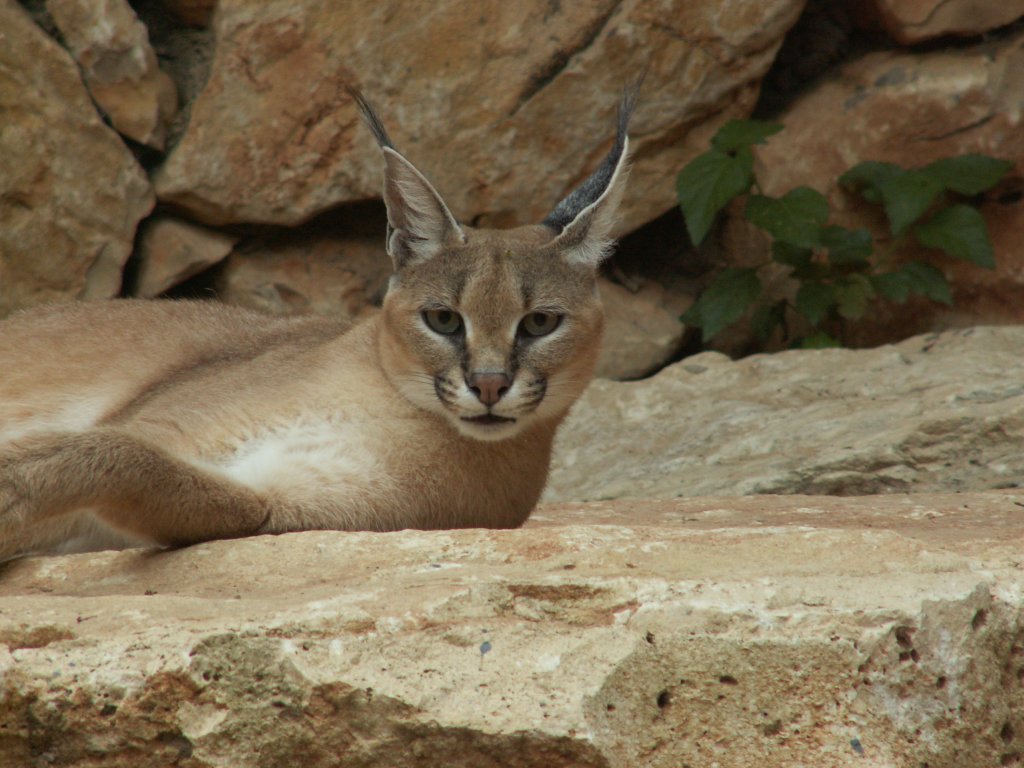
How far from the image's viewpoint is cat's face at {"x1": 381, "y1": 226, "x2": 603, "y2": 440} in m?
3.59

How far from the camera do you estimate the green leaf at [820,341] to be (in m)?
6.57

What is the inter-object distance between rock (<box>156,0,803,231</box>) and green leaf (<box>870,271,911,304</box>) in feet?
3.80

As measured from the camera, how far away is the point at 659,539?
3.01m

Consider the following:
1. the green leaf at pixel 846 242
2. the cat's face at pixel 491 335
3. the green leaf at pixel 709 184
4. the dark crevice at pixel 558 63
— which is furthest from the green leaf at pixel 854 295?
the cat's face at pixel 491 335

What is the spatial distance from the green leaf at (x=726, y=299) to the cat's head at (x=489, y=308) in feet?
7.50

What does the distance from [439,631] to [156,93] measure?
4.31 meters

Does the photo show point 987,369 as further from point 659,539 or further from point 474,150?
point 659,539

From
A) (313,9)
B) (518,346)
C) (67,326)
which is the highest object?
(313,9)

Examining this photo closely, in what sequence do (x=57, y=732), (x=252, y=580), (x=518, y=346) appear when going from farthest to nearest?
(x=518, y=346) → (x=252, y=580) → (x=57, y=732)

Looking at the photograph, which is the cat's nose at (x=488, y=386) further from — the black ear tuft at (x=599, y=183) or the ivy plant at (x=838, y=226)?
the ivy plant at (x=838, y=226)

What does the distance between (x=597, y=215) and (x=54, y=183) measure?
2.99m

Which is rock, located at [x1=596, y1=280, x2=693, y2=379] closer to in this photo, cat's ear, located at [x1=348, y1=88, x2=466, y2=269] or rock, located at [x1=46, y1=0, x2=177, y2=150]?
rock, located at [x1=46, y1=0, x2=177, y2=150]

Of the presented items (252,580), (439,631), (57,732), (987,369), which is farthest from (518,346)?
(987,369)

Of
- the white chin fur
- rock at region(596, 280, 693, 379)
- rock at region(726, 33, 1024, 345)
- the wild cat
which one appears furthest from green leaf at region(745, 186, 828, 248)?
the white chin fur
